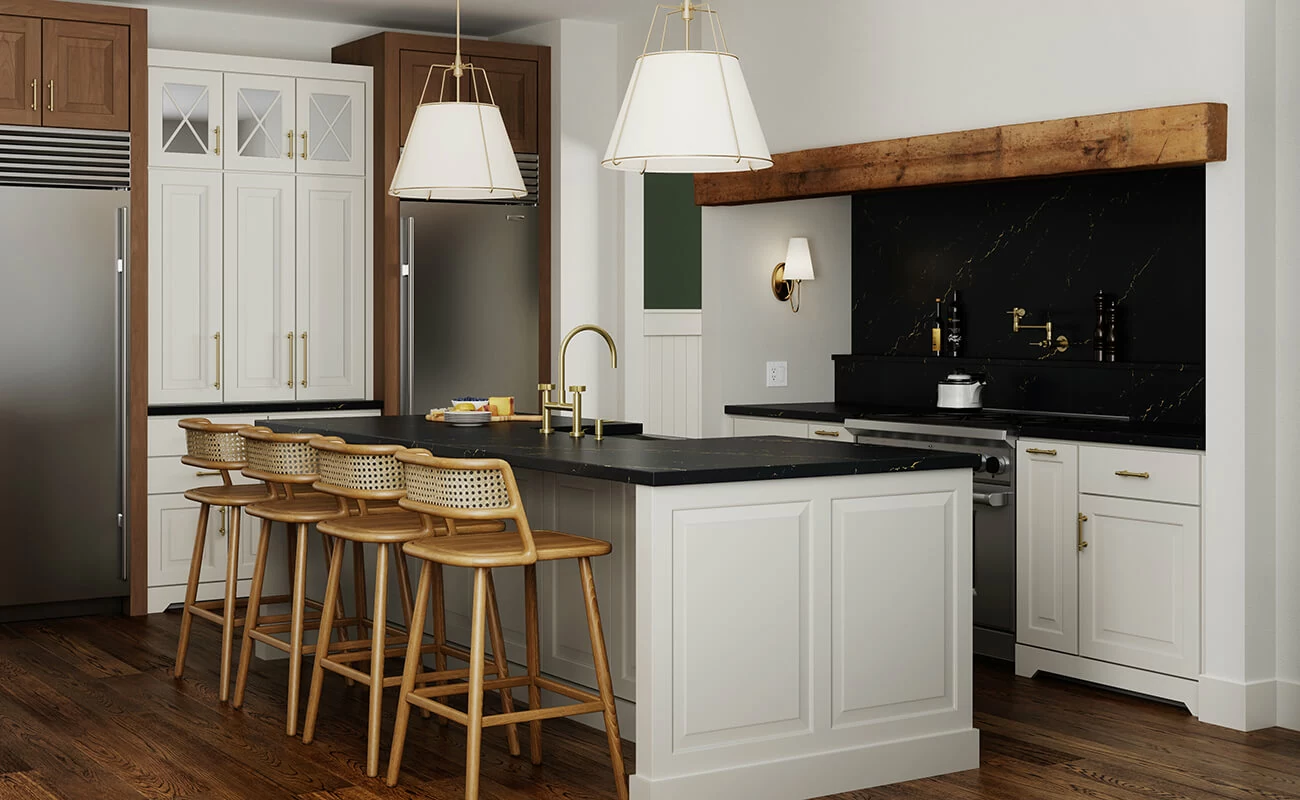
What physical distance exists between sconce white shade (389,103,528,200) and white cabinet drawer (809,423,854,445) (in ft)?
6.11

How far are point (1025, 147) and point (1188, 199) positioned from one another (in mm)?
685

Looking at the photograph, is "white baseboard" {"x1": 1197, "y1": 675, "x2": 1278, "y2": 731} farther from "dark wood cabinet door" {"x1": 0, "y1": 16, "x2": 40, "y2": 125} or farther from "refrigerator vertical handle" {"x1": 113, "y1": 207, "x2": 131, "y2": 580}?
"dark wood cabinet door" {"x1": 0, "y1": 16, "x2": 40, "y2": 125}

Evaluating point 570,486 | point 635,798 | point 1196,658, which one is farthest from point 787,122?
point 635,798

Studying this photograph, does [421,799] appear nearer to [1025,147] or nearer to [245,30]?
[1025,147]

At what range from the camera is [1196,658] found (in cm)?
462

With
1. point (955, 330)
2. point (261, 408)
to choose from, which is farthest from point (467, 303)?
point (955, 330)

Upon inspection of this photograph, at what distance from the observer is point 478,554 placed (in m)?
3.69

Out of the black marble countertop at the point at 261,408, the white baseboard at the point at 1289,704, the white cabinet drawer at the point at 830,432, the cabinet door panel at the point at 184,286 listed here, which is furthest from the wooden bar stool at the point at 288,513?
the white baseboard at the point at 1289,704

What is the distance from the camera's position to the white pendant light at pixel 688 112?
3.63 meters

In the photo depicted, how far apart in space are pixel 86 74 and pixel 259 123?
2.50 ft

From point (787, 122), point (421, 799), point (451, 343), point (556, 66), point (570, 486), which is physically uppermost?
point (556, 66)

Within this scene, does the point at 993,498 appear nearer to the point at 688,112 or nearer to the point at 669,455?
the point at 669,455

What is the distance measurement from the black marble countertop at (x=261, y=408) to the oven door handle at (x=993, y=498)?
2922 mm

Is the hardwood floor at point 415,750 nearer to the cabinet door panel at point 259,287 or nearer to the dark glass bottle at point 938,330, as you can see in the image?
the dark glass bottle at point 938,330
